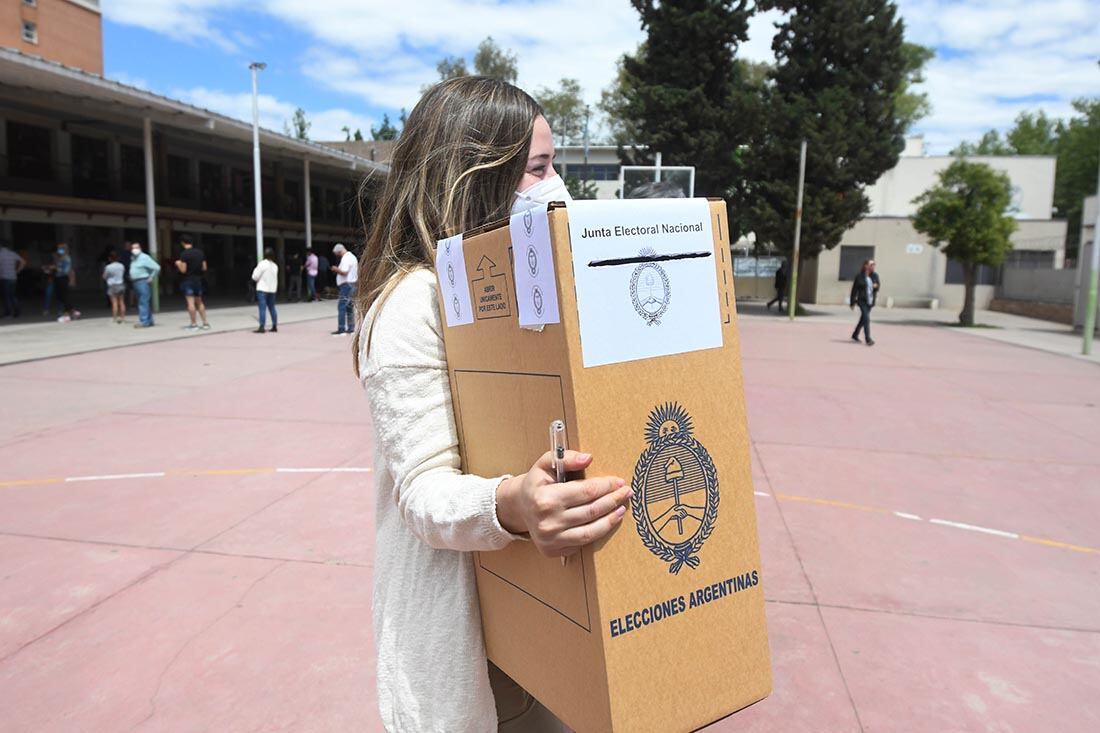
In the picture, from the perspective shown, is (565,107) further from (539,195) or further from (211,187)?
(539,195)

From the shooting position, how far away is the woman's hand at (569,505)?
101cm

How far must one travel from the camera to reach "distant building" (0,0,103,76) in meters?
37.2

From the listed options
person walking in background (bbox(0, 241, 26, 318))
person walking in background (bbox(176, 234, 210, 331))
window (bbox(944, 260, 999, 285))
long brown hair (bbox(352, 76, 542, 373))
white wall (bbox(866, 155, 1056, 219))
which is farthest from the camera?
white wall (bbox(866, 155, 1056, 219))

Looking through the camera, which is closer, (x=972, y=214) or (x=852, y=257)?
(x=972, y=214)

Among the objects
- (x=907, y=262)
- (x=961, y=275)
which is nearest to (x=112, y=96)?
(x=907, y=262)

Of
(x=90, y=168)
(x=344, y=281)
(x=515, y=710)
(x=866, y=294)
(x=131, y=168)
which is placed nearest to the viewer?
(x=515, y=710)

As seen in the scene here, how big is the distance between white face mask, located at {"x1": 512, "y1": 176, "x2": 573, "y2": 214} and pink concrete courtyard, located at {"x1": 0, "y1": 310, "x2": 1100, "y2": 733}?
2.12 m

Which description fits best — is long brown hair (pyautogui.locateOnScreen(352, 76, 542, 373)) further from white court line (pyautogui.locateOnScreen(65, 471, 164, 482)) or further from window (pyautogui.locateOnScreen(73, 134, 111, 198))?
window (pyautogui.locateOnScreen(73, 134, 111, 198))

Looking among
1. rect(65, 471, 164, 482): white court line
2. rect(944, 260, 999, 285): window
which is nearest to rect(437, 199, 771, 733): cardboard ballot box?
rect(65, 471, 164, 482): white court line

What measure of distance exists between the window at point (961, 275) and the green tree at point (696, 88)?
11.5 m

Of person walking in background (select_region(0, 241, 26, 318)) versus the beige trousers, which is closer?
the beige trousers

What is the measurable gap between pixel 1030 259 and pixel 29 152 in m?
37.7

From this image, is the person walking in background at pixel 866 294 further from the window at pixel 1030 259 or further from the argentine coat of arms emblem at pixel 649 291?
the window at pixel 1030 259

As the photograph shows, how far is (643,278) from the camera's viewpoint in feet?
3.56
